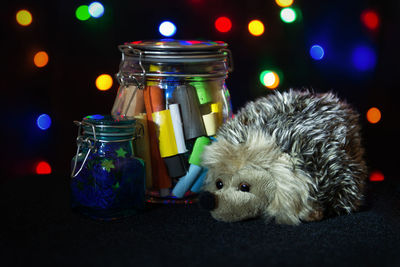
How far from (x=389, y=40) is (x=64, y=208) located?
0.83m

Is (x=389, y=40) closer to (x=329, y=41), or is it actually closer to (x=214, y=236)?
(x=329, y=41)

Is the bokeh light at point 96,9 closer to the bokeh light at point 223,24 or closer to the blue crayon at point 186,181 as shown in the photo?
the bokeh light at point 223,24

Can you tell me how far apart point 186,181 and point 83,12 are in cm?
52

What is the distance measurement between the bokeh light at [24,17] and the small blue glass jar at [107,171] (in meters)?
0.45

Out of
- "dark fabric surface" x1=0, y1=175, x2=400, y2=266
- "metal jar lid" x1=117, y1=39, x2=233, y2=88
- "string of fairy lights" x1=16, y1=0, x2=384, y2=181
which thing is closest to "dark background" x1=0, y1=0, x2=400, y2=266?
"string of fairy lights" x1=16, y1=0, x2=384, y2=181

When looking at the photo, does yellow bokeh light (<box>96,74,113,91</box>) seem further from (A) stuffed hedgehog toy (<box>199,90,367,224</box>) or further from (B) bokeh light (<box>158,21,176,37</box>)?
(A) stuffed hedgehog toy (<box>199,90,367,224</box>)

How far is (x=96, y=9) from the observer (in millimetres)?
1100

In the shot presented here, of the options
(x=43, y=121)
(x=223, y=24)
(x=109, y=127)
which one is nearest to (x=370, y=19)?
(x=223, y=24)

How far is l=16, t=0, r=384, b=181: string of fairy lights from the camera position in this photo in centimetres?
110

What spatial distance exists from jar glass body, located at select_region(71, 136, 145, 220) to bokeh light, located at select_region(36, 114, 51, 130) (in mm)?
416

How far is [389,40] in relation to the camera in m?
1.14

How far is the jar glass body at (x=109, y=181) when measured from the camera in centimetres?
75

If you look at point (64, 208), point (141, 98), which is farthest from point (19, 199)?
point (141, 98)

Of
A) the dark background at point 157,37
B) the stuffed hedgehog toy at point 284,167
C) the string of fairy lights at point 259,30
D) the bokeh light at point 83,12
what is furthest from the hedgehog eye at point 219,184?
the bokeh light at point 83,12
